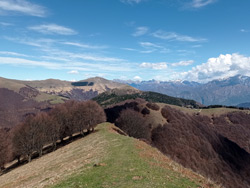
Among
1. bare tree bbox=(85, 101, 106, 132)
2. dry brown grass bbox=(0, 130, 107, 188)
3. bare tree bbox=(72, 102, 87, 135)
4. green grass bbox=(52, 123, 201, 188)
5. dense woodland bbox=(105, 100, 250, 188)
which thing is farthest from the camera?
dense woodland bbox=(105, 100, 250, 188)

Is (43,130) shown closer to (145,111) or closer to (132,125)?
(132,125)

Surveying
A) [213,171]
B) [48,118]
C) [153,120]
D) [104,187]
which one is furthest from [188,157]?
[104,187]

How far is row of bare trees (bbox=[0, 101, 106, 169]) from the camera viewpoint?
7306 cm

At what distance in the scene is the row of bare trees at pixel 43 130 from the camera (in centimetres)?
7306

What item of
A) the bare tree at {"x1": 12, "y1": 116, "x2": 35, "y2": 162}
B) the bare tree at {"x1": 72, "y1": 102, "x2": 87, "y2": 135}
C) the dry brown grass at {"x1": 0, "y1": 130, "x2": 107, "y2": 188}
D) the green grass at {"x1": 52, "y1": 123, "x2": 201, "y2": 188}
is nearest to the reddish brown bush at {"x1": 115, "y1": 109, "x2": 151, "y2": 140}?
the bare tree at {"x1": 72, "y1": 102, "x2": 87, "y2": 135}

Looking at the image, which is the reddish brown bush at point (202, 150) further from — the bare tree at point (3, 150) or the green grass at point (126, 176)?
the green grass at point (126, 176)

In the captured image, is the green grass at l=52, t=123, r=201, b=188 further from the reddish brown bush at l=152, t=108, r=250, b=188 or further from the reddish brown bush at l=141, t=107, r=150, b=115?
the reddish brown bush at l=141, t=107, r=150, b=115

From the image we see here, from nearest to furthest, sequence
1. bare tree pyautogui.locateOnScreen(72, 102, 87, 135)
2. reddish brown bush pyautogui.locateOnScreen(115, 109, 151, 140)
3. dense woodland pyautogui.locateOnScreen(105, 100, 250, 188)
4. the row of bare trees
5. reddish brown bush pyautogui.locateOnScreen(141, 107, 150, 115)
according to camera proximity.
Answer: the row of bare trees, bare tree pyautogui.locateOnScreen(72, 102, 87, 135), dense woodland pyautogui.locateOnScreen(105, 100, 250, 188), reddish brown bush pyautogui.locateOnScreen(115, 109, 151, 140), reddish brown bush pyautogui.locateOnScreen(141, 107, 150, 115)

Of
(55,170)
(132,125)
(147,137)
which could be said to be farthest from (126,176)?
(147,137)

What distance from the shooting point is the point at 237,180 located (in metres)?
129

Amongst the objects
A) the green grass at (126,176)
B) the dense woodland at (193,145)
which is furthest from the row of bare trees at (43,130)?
the green grass at (126,176)

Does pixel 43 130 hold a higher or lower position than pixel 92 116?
lower

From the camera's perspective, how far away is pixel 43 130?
3125 inches

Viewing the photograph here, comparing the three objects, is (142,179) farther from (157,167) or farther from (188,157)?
(188,157)
